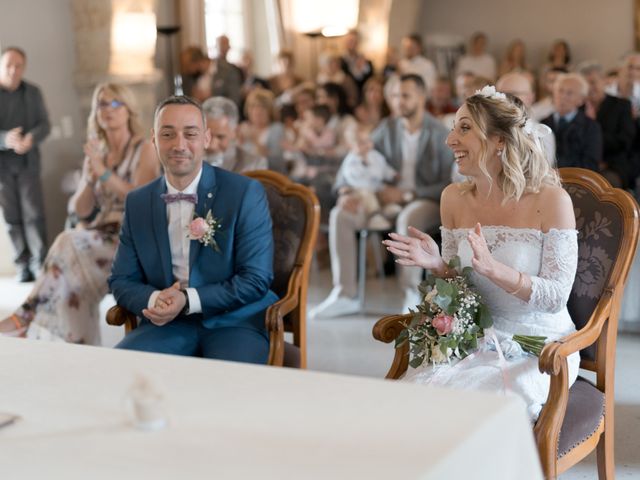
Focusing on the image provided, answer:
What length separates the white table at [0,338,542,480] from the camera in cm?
157

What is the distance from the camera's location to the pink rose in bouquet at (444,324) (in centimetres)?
269

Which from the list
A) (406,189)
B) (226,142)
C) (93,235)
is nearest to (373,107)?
→ (406,189)

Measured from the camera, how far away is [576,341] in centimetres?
257

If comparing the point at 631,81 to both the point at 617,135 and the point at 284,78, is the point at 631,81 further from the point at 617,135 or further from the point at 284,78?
the point at 284,78

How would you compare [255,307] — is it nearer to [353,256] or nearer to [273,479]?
[273,479]

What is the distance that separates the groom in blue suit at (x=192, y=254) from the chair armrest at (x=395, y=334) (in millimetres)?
471

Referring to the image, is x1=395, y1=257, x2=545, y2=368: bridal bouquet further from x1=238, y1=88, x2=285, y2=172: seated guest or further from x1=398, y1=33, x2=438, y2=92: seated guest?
x1=398, y1=33, x2=438, y2=92: seated guest

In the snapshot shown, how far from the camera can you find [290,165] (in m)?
7.00

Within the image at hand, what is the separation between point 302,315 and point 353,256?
8.70 ft

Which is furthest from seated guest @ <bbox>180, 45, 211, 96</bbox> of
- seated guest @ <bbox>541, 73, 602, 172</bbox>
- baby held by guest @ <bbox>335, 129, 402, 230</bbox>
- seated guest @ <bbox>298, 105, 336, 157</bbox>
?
seated guest @ <bbox>541, 73, 602, 172</bbox>

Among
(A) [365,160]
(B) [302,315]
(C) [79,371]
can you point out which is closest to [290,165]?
(A) [365,160]

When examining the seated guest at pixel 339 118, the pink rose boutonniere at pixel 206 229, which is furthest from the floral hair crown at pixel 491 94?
the seated guest at pixel 339 118

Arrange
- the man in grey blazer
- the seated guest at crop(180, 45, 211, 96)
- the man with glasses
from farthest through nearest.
Result: the seated guest at crop(180, 45, 211, 96)
the man with glasses
the man in grey blazer

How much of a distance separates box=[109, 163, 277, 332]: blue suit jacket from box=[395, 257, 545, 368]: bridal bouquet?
2.10 ft
